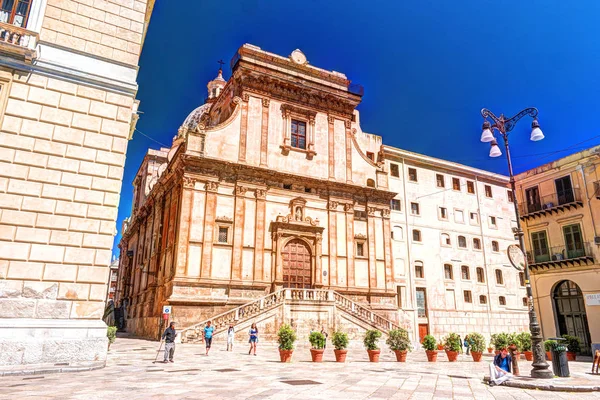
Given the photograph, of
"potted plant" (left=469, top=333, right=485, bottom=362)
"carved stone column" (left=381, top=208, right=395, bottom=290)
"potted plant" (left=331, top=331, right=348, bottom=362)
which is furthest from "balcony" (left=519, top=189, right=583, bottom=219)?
"potted plant" (left=331, top=331, right=348, bottom=362)

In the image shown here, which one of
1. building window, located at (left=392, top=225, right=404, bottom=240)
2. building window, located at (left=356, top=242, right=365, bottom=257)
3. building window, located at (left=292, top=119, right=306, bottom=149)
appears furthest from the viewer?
building window, located at (left=392, top=225, right=404, bottom=240)

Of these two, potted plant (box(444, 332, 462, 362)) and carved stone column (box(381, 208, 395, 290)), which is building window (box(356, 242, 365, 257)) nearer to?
carved stone column (box(381, 208, 395, 290))

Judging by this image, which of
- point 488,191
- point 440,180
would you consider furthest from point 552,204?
point 488,191

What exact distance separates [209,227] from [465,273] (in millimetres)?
23032

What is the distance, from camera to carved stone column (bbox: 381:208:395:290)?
99.7 ft

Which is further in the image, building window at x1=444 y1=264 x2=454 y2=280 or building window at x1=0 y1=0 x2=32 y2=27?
building window at x1=444 y1=264 x2=454 y2=280

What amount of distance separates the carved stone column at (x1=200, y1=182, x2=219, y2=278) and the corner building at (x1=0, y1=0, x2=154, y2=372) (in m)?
Result: 14.1

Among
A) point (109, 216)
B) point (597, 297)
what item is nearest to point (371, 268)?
point (597, 297)

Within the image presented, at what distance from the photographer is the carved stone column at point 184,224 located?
24.4 metres

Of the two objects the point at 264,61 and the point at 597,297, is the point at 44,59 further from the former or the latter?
the point at 597,297

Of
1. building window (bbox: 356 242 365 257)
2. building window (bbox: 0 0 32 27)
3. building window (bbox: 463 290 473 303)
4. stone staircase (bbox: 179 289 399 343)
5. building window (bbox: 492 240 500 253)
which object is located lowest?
stone staircase (bbox: 179 289 399 343)

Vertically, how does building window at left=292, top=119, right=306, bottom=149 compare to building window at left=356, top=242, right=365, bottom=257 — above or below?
above

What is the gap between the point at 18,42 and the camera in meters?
10.9

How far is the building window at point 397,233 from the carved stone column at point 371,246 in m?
3.74
